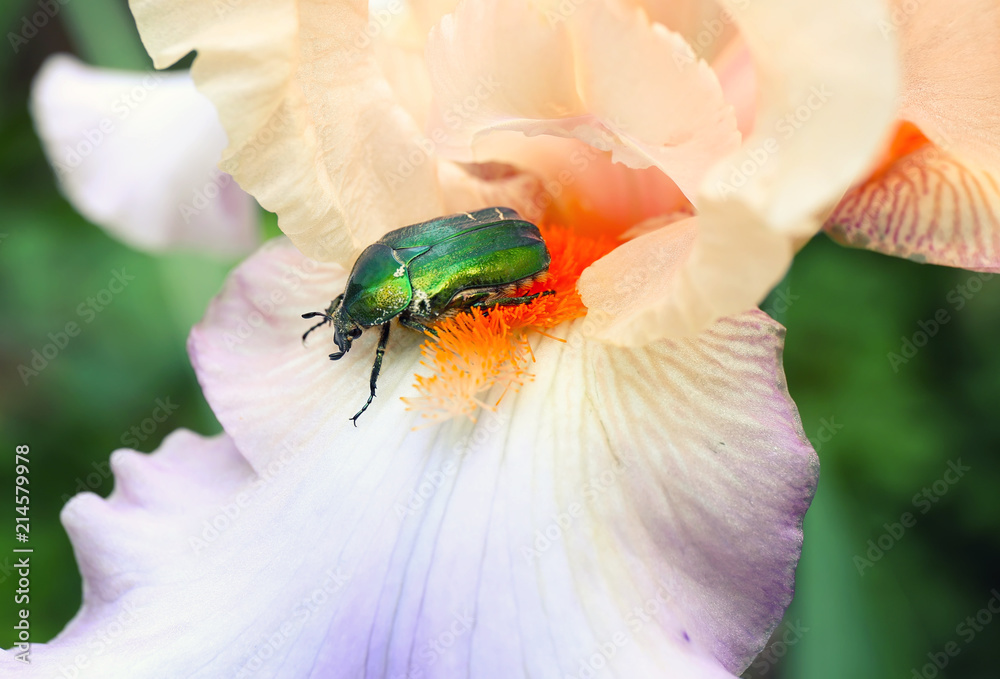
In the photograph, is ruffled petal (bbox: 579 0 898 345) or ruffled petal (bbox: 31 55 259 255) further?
ruffled petal (bbox: 31 55 259 255)

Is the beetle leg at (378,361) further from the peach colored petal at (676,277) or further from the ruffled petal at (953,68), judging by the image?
the ruffled petal at (953,68)

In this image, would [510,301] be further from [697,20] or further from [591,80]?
[697,20]

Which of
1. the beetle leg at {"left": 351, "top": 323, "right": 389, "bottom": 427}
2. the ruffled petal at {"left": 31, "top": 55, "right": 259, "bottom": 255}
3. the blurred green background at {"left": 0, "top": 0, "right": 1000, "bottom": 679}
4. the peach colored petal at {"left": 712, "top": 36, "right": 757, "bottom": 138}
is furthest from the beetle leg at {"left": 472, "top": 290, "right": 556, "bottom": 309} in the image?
the ruffled petal at {"left": 31, "top": 55, "right": 259, "bottom": 255}

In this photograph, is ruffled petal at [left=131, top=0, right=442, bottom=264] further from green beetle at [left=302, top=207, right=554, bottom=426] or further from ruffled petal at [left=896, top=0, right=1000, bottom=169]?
ruffled petal at [left=896, top=0, right=1000, bottom=169]

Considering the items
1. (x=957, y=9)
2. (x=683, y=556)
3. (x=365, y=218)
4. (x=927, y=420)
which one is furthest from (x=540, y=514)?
(x=927, y=420)

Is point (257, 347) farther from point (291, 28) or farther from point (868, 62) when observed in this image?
point (868, 62)

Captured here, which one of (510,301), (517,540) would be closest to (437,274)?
(510,301)
